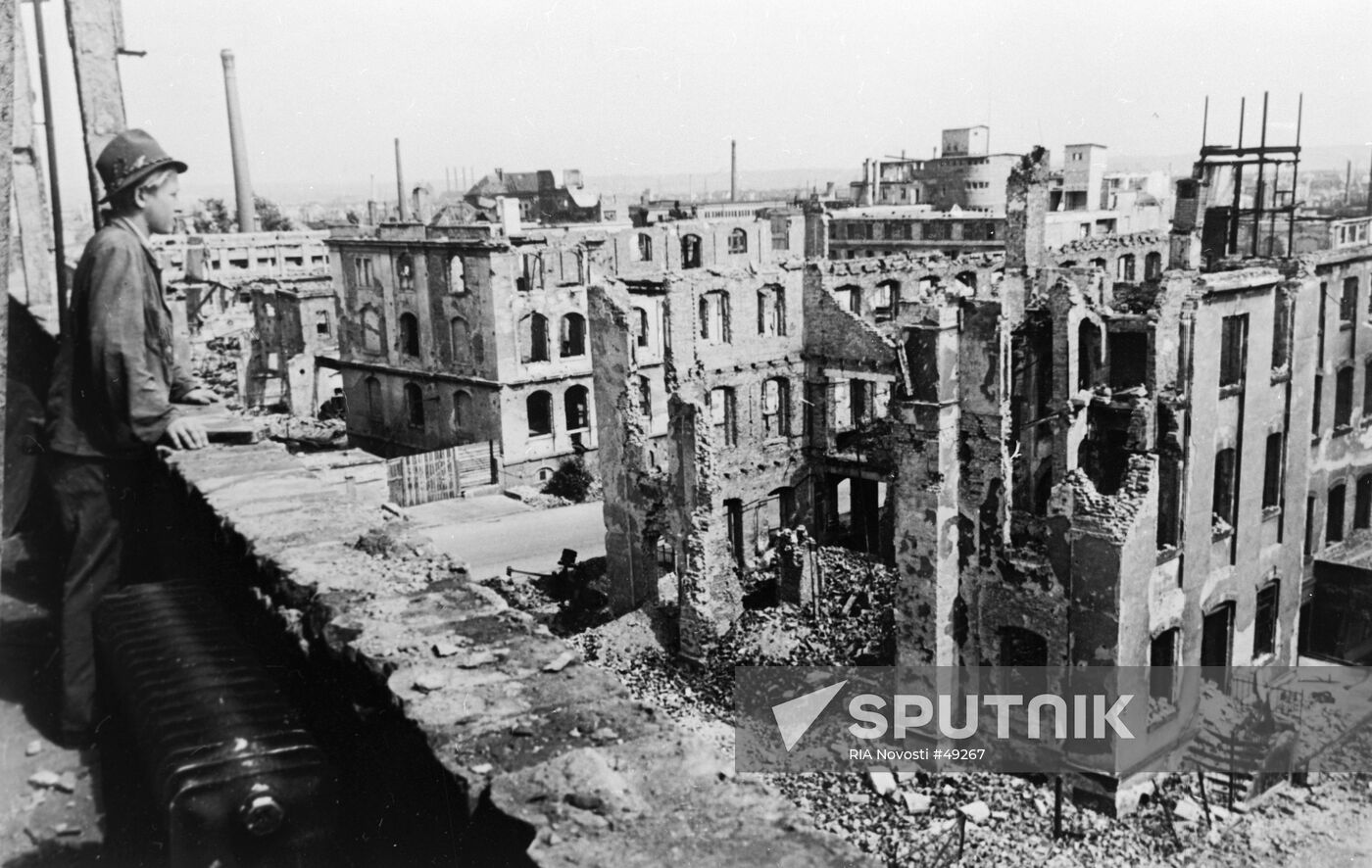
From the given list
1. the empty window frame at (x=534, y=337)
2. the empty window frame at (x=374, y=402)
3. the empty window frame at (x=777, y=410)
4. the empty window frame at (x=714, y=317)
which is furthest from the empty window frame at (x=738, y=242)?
the empty window frame at (x=714, y=317)

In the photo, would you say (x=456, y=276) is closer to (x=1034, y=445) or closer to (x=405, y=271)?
(x=405, y=271)

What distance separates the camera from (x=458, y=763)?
3.91 meters

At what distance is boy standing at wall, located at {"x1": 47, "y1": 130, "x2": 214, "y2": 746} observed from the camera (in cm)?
511

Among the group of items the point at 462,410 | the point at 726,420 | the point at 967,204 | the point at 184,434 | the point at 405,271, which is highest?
the point at 967,204

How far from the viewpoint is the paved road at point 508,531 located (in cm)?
2728

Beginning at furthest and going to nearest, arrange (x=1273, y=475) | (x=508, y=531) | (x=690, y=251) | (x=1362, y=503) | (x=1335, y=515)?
(x=690, y=251) < (x=508, y=531) < (x=1362, y=503) < (x=1335, y=515) < (x=1273, y=475)

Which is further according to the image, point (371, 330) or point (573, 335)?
point (371, 330)

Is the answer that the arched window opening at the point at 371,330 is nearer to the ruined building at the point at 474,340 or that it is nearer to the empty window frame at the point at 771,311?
the ruined building at the point at 474,340

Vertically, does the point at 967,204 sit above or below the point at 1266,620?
above

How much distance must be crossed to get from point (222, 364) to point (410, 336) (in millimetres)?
12772

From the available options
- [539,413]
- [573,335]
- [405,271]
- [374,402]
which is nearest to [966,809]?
[539,413]

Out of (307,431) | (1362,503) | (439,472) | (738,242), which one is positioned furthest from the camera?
(738,242)

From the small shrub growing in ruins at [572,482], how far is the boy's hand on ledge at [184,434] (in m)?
27.3

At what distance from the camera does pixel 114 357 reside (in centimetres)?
512
